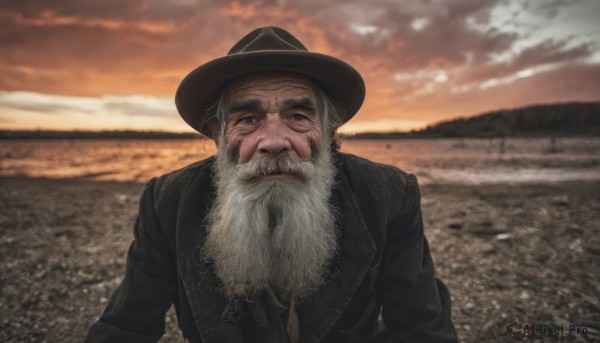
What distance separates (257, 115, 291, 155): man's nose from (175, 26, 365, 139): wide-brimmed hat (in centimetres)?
39

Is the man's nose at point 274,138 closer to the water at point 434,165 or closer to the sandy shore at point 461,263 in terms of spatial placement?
the water at point 434,165

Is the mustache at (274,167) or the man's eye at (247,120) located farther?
the man's eye at (247,120)

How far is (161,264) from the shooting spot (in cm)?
197

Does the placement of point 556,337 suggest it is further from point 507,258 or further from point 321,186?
point 321,186

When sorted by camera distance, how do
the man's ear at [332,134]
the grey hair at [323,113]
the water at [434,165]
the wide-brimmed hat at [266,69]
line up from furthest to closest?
the water at [434,165]
the man's ear at [332,134]
the grey hair at [323,113]
the wide-brimmed hat at [266,69]

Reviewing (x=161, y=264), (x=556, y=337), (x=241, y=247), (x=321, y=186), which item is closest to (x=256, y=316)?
(x=241, y=247)

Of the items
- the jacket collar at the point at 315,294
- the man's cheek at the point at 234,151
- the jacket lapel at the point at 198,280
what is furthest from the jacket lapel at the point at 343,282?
the man's cheek at the point at 234,151

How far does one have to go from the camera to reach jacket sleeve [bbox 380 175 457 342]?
182 centimetres

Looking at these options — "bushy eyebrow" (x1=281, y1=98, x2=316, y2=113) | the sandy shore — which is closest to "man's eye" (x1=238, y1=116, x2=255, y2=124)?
"bushy eyebrow" (x1=281, y1=98, x2=316, y2=113)

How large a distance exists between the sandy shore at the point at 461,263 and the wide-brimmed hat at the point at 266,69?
278 centimetres

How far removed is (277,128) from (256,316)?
125 cm

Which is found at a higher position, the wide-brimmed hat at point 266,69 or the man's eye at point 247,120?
the wide-brimmed hat at point 266,69

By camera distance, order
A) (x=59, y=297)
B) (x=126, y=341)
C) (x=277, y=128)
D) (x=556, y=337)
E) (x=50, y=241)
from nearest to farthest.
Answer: (x=126, y=341), (x=277, y=128), (x=556, y=337), (x=59, y=297), (x=50, y=241)

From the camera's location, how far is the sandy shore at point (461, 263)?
10.9 feet
